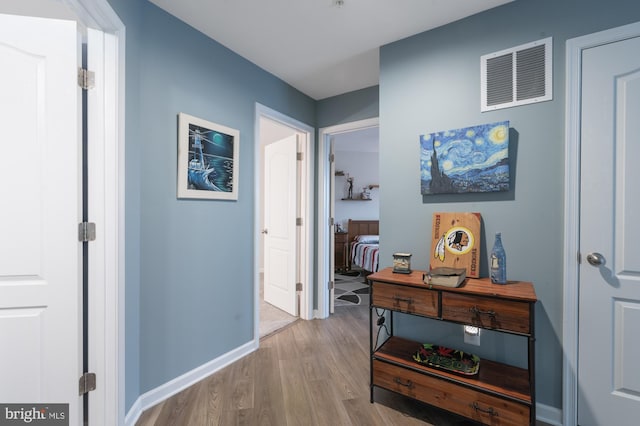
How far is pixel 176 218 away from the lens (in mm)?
1979

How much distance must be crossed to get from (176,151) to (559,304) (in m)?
2.58

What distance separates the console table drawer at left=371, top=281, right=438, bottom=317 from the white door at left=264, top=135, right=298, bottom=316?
164 centimetres

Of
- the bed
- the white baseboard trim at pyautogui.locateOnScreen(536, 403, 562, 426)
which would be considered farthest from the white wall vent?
the bed

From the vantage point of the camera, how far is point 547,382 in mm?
1669

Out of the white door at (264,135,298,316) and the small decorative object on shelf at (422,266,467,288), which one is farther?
the white door at (264,135,298,316)

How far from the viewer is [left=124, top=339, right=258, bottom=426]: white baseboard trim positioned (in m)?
1.70

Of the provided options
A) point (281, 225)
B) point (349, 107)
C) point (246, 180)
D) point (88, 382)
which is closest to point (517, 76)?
point (349, 107)

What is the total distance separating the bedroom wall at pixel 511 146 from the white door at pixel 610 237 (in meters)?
0.11

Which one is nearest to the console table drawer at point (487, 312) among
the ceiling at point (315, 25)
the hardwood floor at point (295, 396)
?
the hardwood floor at point (295, 396)

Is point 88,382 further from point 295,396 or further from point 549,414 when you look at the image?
point 549,414

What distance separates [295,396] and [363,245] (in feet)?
12.1

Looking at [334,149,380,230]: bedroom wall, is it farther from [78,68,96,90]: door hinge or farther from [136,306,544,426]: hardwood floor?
[78,68,96,90]: door hinge

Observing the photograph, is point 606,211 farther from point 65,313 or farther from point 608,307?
point 65,313

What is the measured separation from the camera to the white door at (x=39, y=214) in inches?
52.7
